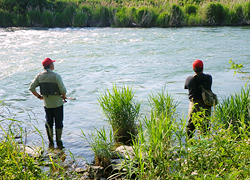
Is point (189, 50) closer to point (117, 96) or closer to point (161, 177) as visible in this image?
point (117, 96)

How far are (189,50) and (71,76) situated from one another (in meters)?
6.88

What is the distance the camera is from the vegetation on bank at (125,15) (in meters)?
25.3

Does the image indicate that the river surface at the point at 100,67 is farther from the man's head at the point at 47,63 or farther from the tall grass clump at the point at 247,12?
the tall grass clump at the point at 247,12

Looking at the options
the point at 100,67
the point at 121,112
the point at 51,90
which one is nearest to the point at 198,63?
the point at 121,112

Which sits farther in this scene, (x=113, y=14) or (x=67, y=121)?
(x=113, y=14)

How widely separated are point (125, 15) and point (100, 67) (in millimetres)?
15855

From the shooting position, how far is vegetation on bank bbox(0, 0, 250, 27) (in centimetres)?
2533

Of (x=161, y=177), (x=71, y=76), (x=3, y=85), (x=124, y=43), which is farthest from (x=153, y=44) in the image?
(x=161, y=177)

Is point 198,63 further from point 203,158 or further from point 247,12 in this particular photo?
point 247,12

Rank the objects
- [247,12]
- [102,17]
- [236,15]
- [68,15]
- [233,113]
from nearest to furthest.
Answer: [233,113]
[247,12]
[236,15]
[68,15]
[102,17]

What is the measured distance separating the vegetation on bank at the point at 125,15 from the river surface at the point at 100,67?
19.9ft

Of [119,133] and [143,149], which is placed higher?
[143,149]

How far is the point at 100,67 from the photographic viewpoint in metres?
12.8

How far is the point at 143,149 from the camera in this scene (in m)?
3.67
